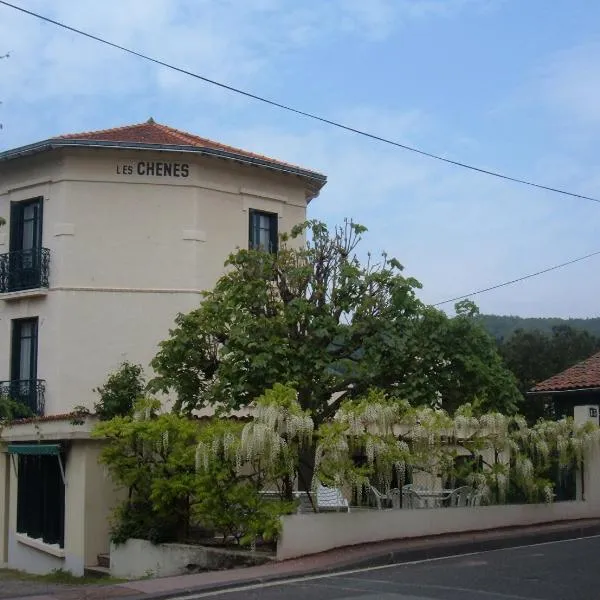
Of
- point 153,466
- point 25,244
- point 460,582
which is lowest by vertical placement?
point 460,582

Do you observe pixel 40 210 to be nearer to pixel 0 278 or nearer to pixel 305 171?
pixel 0 278

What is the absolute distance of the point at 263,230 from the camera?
25906 mm

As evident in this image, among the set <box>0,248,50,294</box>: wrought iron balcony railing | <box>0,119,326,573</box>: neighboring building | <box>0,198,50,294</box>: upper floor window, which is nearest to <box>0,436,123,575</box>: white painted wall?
<box>0,119,326,573</box>: neighboring building

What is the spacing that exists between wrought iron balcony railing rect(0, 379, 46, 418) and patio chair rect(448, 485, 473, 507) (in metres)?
10.7

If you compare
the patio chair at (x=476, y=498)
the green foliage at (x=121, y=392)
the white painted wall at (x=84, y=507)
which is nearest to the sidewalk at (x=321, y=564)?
the patio chair at (x=476, y=498)

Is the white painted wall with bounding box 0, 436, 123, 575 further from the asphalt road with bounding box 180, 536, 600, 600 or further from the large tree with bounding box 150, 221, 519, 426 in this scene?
the asphalt road with bounding box 180, 536, 600, 600

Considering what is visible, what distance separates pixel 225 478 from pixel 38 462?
666 centimetres

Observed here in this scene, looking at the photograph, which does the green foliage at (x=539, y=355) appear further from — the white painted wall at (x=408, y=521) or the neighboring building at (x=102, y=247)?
the white painted wall at (x=408, y=521)

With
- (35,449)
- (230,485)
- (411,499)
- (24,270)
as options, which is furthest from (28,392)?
(411,499)

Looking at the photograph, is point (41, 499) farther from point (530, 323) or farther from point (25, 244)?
point (530, 323)

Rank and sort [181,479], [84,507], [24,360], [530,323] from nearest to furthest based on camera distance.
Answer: [181,479] < [84,507] < [24,360] < [530,323]

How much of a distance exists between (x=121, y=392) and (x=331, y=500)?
580 cm

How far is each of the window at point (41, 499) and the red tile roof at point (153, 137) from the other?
26.9ft

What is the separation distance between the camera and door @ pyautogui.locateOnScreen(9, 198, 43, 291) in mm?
24328
